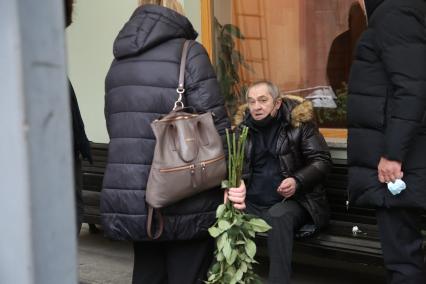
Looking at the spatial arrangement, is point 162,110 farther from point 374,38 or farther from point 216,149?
point 374,38

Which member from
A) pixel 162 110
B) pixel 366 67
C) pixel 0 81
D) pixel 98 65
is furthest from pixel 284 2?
pixel 0 81

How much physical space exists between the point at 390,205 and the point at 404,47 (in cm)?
72

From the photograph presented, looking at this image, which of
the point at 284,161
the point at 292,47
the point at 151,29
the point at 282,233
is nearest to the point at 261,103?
the point at 284,161

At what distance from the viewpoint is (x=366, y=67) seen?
3.01m

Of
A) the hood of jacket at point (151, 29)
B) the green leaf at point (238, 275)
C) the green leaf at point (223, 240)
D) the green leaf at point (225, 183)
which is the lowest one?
the green leaf at point (238, 275)

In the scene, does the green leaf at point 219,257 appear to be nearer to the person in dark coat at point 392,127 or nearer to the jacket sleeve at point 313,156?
the person in dark coat at point 392,127

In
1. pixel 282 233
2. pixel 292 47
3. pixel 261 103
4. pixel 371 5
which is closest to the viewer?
pixel 371 5

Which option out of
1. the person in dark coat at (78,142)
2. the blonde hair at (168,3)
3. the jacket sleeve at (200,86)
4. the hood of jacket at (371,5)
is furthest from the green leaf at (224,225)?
the hood of jacket at (371,5)

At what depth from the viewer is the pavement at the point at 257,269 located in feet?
15.2

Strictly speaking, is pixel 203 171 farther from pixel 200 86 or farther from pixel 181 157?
pixel 200 86

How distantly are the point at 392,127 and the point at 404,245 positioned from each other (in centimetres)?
57

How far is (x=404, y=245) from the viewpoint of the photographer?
2.98m

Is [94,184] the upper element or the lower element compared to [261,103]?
lower

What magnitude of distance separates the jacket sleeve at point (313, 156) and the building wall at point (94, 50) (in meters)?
2.53
